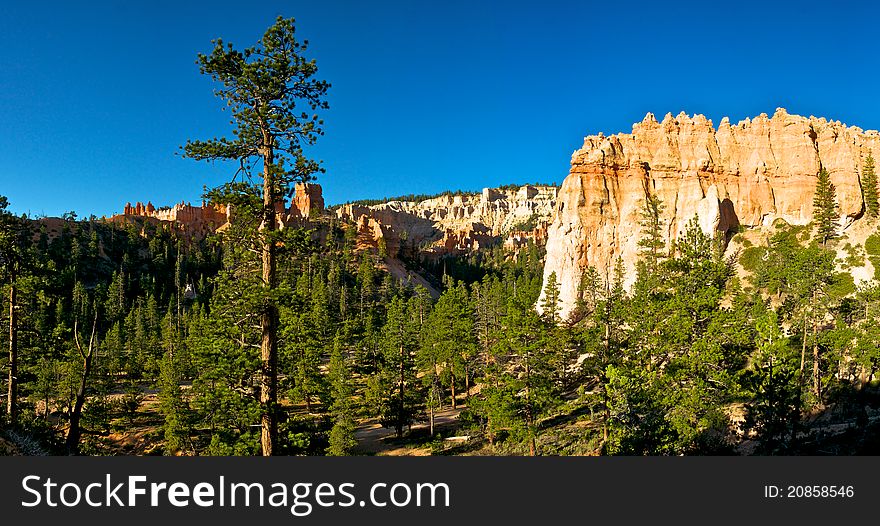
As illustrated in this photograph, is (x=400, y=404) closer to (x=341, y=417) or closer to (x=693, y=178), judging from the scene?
(x=341, y=417)

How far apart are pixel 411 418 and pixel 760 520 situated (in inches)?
1367

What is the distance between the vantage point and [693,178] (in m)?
69.5

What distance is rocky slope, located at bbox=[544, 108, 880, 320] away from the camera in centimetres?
6794

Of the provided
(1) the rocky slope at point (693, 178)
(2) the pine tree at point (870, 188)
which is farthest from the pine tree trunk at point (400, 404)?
(2) the pine tree at point (870, 188)

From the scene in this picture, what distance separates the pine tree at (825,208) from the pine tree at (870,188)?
11.0 feet

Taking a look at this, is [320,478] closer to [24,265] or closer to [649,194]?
[24,265]

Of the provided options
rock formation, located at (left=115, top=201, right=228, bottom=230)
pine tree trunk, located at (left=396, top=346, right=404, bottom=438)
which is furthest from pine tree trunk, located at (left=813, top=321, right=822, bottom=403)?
rock formation, located at (left=115, top=201, right=228, bottom=230)

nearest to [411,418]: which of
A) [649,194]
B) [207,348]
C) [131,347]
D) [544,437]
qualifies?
[544,437]

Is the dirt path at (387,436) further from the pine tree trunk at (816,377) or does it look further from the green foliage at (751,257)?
the green foliage at (751,257)

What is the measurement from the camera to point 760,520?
332 inches

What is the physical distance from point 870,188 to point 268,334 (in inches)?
3256

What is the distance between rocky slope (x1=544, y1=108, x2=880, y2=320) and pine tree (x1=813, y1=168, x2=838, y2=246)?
4.66 feet

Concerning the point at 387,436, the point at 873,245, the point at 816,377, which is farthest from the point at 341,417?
the point at 873,245

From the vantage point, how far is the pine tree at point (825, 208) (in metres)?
59.4
